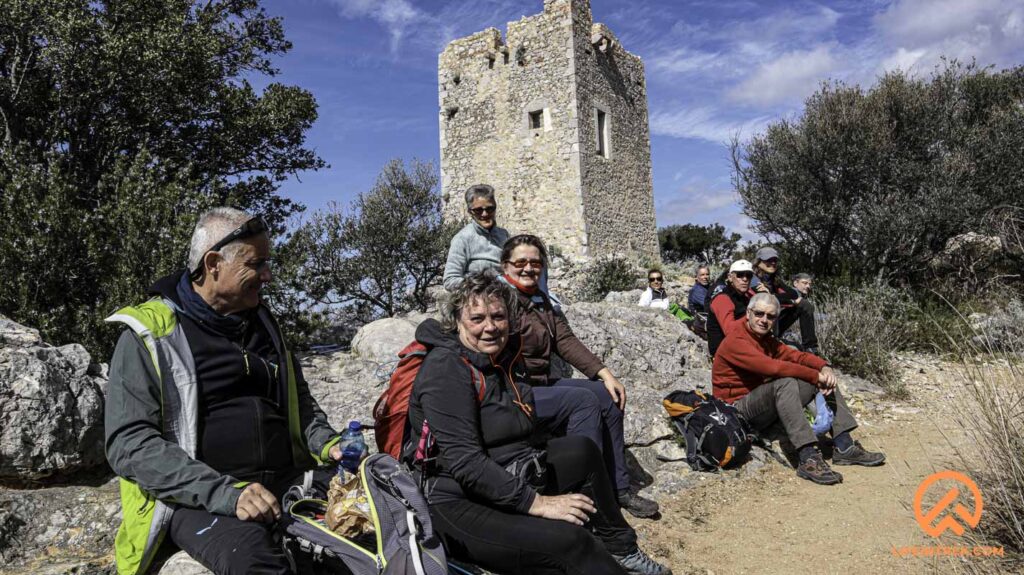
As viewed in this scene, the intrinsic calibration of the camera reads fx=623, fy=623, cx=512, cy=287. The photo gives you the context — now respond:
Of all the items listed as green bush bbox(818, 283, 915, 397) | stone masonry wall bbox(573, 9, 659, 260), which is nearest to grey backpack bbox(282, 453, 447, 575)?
green bush bbox(818, 283, 915, 397)

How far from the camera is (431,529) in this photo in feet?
6.21

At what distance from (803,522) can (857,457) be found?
1073 millimetres

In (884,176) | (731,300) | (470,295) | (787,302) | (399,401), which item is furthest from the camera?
(884,176)

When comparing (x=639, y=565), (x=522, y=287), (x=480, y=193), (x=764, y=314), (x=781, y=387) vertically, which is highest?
(x=480, y=193)

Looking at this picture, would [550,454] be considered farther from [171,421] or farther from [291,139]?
[291,139]

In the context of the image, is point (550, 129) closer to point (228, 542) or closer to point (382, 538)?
point (382, 538)

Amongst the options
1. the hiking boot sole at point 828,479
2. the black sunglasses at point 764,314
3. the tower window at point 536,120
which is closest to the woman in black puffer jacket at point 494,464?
the hiking boot sole at point 828,479

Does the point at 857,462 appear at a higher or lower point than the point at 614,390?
lower

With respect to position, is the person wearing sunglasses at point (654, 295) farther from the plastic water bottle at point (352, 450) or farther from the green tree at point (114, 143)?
the plastic water bottle at point (352, 450)

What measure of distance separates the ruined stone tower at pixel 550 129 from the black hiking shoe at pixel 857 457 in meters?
9.73

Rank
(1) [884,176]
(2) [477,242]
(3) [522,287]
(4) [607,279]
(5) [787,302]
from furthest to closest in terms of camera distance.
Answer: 1. (4) [607,279]
2. (1) [884,176]
3. (5) [787,302]
4. (2) [477,242]
5. (3) [522,287]

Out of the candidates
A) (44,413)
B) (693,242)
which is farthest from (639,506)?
(693,242)

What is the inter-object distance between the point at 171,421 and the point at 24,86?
6.18 meters

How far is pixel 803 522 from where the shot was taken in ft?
10.6
